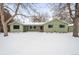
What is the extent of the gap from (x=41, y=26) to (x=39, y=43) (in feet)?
0.78

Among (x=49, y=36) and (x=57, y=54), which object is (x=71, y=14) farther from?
(x=57, y=54)

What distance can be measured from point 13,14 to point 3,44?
440 millimetres

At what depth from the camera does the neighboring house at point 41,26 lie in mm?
2148

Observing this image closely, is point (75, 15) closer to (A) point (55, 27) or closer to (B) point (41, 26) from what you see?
(A) point (55, 27)

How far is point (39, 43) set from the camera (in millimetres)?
2154

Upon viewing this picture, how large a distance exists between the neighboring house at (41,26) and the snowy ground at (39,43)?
0.19ft

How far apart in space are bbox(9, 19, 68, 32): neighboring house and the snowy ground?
0.06 meters

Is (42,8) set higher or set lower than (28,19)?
higher

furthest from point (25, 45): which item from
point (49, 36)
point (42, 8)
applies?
point (42, 8)

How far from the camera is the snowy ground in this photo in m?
Result: 2.12

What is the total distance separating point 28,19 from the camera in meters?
2.17

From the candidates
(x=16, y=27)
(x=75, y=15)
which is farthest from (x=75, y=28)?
(x=16, y=27)

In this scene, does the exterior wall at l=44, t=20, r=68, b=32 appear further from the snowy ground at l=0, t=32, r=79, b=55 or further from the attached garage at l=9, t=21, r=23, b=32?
the attached garage at l=9, t=21, r=23, b=32

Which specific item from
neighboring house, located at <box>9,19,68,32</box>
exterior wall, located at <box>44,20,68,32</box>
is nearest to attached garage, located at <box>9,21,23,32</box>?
neighboring house, located at <box>9,19,68,32</box>
